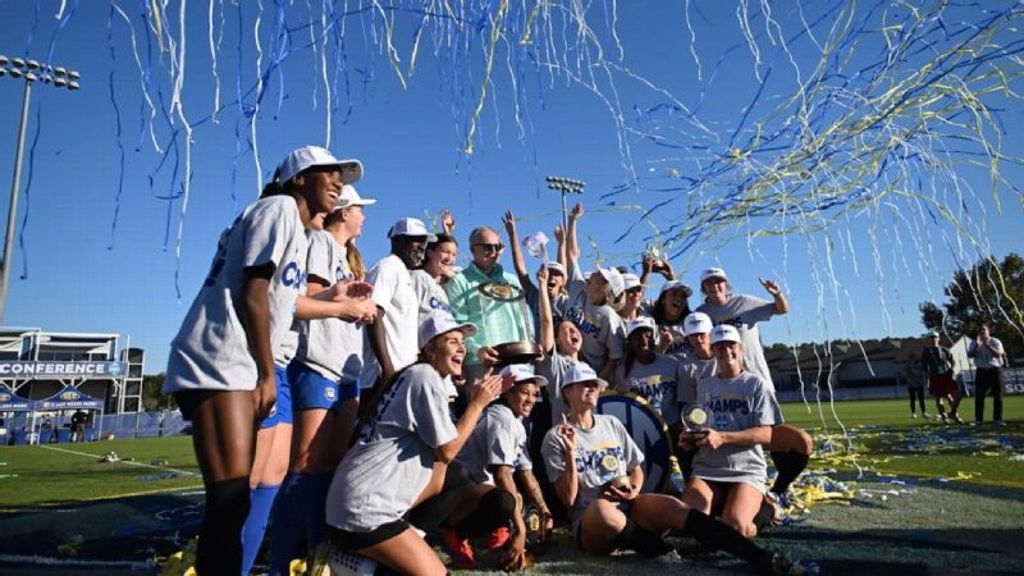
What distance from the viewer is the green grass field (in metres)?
3.29

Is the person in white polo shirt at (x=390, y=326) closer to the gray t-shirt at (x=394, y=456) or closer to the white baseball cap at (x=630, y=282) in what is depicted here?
the gray t-shirt at (x=394, y=456)

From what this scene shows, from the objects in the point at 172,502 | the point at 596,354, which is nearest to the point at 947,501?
the point at 596,354

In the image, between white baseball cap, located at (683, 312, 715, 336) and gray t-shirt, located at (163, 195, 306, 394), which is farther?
white baseball cap, located at (683, 312, 715, 336)

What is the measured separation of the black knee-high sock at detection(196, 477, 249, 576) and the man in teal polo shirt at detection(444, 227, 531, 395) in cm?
225

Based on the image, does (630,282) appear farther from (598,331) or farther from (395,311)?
(395,311)

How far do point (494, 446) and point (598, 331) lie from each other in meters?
1.82

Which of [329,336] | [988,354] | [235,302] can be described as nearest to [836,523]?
Answer: [329,336]

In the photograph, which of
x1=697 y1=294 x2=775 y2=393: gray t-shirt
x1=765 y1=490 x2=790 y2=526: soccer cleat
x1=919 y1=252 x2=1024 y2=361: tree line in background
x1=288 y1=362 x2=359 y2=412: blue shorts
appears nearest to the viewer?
x1=288 y1=362 x2=359 y2=412: blue shorts

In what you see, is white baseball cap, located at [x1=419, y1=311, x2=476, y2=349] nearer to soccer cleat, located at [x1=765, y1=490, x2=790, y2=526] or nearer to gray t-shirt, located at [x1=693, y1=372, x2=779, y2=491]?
gray t-shirt, located at [x1=693, y1=372, x2=779, y2=491]

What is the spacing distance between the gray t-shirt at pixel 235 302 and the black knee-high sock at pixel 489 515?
148 centimetres

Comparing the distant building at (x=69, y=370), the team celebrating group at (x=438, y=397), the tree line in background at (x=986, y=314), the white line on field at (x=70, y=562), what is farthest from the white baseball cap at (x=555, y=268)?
the distant building at (x=69, y=370)

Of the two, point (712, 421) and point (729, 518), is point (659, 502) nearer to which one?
point (729, 518)

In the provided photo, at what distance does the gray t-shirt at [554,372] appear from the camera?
4363 mm

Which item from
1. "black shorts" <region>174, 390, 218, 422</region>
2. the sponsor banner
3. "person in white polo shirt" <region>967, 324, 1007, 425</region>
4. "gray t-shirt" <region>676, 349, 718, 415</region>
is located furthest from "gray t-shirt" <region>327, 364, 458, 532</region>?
the sponsor banner
